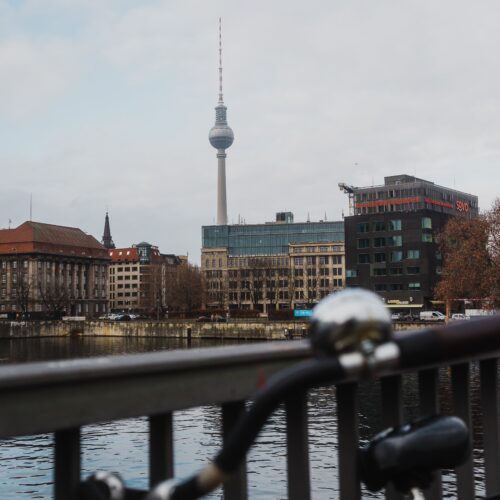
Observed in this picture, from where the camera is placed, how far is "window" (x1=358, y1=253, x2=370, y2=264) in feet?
359

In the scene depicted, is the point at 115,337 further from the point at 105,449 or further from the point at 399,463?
the point at 399,463

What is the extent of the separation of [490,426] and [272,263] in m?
146

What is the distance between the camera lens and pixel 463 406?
349 centimetres

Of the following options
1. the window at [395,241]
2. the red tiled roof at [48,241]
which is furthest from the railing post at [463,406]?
the red tiled roof at [48,241]

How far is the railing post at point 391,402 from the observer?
323cm

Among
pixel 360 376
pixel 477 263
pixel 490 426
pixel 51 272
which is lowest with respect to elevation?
pixel 490 426

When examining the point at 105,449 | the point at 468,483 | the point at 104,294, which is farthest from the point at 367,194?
the point at 468,483

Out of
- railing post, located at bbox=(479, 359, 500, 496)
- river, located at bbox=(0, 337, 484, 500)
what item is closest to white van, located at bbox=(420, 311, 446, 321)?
river, located at bbox=(0, 337, 484, 500)

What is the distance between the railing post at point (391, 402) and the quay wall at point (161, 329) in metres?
80.6

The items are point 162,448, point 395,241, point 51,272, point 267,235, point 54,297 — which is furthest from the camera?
point 267,235

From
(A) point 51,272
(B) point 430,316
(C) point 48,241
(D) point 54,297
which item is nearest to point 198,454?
(B) point 430,316

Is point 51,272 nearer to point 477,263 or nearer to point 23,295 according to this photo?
point 23,295

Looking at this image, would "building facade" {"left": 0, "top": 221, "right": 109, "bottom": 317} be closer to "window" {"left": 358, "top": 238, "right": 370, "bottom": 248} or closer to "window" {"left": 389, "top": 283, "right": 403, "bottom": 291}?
"window" {"left": 358, "top": 238, "right": 370, "bottom": 248}

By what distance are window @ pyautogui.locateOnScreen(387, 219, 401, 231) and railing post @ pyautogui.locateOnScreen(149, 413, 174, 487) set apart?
10639cm
